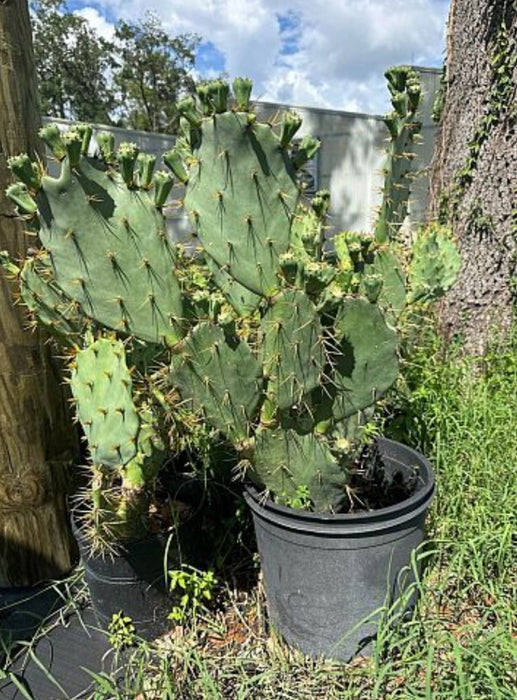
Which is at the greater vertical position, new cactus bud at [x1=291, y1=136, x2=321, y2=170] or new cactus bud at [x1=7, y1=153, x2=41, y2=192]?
new cactus bud at [x1=291, y1=136, x2=321, y2=170]

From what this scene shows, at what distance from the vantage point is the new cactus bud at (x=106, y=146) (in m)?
1.42

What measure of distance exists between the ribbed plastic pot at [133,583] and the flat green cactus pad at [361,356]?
0.70 m

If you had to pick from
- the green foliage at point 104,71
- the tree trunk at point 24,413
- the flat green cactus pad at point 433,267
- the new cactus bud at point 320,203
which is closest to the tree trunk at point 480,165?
the flat green cactus pad at point 433,267

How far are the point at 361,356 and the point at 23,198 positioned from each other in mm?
884

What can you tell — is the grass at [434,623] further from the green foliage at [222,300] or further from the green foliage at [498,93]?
the green foliage at [498,93]

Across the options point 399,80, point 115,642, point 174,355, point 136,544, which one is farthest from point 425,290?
point 115,642

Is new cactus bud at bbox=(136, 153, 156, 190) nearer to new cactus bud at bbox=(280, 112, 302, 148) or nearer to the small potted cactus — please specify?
the small potted cactus

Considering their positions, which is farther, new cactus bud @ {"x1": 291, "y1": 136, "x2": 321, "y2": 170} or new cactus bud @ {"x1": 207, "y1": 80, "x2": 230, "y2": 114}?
new cactus bud @ {"x1": 291, "y1": 136, "x2": 321, "y2": 170}

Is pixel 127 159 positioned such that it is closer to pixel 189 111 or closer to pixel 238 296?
pixel 189 111

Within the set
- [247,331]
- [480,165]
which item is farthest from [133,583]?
[480,165]

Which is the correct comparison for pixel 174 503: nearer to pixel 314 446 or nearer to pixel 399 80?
pixel 314 446

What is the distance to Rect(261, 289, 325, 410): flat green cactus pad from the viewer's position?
1.33m

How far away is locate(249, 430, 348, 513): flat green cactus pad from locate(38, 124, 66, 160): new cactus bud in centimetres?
82

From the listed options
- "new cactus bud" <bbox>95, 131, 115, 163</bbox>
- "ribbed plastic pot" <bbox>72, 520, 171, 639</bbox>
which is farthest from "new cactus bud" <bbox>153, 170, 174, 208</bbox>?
"ribbed plastic pot" <bbox>72, 520, 171, 639</bbox>
